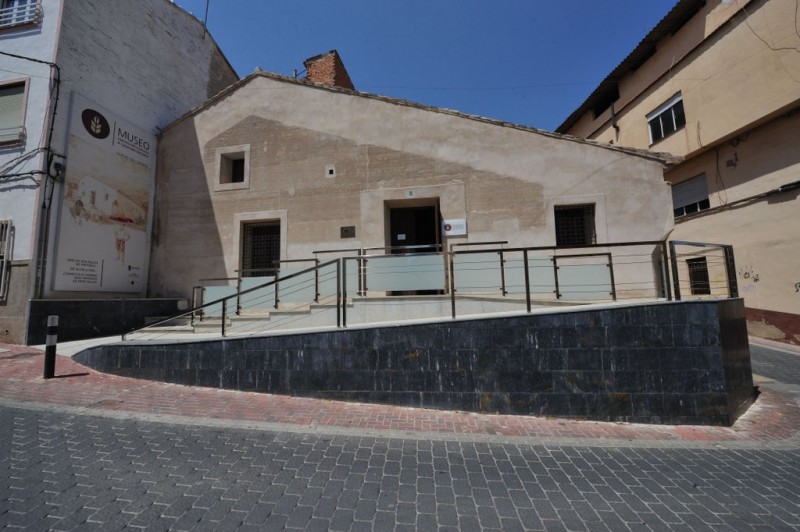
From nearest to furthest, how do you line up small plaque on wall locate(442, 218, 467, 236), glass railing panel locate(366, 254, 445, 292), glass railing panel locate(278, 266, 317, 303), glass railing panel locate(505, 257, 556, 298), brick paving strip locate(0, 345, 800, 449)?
1. brick paving strip locate(0, 345, 800, 449)
2. glass railing panel locate(366, 254, 445, 292)
3. glass railing panel locate(505, 257, 556, 298)
4. glass railing panel locate(278, 266, 317, 303)
5. small plaque on wall locate(442, 218, 467, 236)

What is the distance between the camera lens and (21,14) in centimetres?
977

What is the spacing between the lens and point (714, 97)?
13.2m

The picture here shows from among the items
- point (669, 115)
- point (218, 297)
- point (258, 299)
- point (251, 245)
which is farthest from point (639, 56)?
point (218, 297)

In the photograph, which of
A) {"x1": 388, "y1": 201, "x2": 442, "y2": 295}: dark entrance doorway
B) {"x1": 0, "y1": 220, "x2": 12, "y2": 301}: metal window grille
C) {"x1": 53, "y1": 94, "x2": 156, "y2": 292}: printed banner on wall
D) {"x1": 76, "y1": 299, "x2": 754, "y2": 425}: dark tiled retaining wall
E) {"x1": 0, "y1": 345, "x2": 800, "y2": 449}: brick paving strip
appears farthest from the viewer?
Result: {"x1": 388, "y1": 201, "x2": 442, "y2": 295}: dark entrance doorway

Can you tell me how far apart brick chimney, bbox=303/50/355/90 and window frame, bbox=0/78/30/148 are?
305 inches

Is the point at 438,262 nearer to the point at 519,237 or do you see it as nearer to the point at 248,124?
the point at 519,237

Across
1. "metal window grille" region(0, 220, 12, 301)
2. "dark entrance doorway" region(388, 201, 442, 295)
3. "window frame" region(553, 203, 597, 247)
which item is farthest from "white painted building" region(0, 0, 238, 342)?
"window frame" region(553, 203, 597, 247)

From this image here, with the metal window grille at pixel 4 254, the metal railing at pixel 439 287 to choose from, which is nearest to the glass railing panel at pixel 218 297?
the metal railing at pixel 439 287

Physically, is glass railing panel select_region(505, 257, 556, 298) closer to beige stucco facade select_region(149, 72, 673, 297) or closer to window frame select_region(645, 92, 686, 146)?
beige stucco facade select_region(149, 72, 673, 297)

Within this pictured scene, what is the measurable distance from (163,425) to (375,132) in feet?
27.5

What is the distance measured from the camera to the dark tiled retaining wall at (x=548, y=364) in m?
4.89

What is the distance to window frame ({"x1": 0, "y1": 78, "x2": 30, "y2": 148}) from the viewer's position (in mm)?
9125

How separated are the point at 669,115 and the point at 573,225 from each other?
34.4 feet

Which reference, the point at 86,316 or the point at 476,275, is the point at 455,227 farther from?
the point at 86,316
